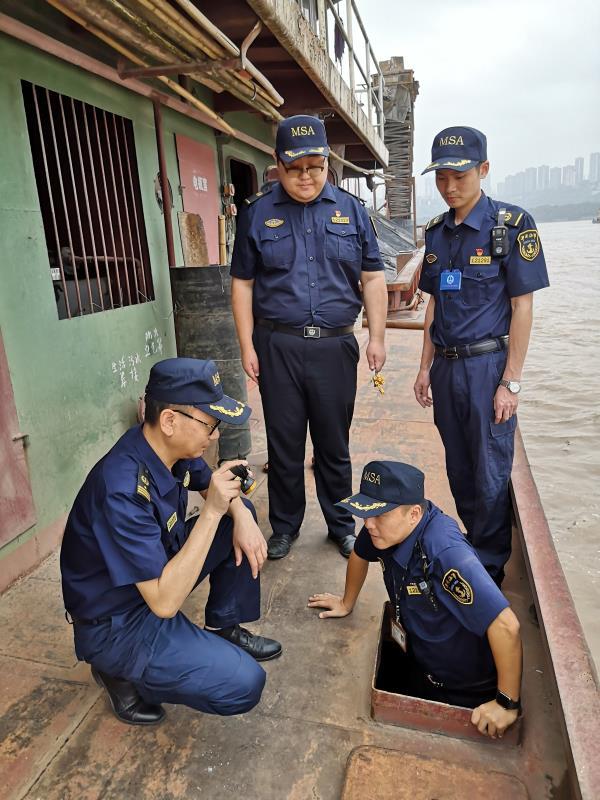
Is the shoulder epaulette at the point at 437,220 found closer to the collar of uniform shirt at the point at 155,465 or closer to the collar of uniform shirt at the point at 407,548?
the collar of uniform shirt at the point at 407,548

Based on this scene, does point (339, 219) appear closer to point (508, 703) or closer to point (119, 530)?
point (119, 530)

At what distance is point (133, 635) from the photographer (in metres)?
1.83

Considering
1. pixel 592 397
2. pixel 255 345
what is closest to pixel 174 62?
pixel 255 345

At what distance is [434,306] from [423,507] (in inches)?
42.7

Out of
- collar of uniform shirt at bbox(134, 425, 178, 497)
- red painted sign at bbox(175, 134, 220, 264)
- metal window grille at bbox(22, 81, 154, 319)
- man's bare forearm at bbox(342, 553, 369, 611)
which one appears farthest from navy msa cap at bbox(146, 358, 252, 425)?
red painted sign at bbox(175, 134, 220, 264)

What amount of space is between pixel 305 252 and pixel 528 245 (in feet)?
3.20

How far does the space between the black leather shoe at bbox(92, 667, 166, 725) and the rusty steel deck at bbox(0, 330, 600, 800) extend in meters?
0.04

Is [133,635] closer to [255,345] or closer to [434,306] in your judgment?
[255,345]

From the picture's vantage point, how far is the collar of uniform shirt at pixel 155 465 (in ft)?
5.96

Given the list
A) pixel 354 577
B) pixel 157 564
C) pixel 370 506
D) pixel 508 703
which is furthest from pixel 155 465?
pixel 508 703

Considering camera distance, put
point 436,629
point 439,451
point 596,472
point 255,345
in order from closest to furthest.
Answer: point 436,629 < point 255,345 < point 439,451 < point 596,472

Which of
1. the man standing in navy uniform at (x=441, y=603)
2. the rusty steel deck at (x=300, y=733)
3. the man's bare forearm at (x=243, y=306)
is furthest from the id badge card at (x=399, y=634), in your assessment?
the man's bare forearm at (x=243, y=306)

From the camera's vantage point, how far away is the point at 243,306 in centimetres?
283

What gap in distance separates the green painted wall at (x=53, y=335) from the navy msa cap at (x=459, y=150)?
1.96 meters
